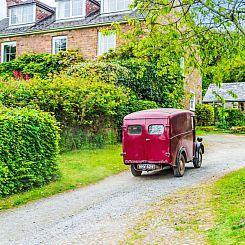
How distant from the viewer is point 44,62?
27.8 meters

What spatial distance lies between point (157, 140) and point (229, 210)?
454 centimetres

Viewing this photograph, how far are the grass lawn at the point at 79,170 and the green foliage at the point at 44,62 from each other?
10812 mm

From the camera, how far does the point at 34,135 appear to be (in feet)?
36.4

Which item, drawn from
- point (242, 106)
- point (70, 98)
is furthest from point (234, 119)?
point (70, 98)

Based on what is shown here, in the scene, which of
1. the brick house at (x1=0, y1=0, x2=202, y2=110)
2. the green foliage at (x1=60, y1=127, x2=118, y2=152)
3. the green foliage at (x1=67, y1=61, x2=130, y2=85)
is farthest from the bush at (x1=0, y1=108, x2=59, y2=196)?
the brick house at (x1=0, y1=0, x2=202, y2=110)

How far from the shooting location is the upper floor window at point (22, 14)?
3206 centimetres

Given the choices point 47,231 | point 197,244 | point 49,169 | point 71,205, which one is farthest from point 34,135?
point 197,244

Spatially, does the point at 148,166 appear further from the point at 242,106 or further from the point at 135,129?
the point at 242,106

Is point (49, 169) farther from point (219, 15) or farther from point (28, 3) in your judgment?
point (28, 3)

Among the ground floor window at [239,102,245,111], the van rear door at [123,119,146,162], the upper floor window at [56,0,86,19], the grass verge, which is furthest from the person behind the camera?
the ground floor window at [239,102,245,111]

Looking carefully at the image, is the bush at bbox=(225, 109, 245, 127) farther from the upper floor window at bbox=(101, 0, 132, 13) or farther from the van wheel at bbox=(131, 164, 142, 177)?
the van wheel at bbox=(131, 164, 142, 177)

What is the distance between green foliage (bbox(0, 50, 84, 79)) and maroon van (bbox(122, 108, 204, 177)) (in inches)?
604

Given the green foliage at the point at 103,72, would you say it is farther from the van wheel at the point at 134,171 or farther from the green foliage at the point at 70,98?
the van wheel at the point at 134,171

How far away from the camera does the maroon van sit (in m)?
12.2
